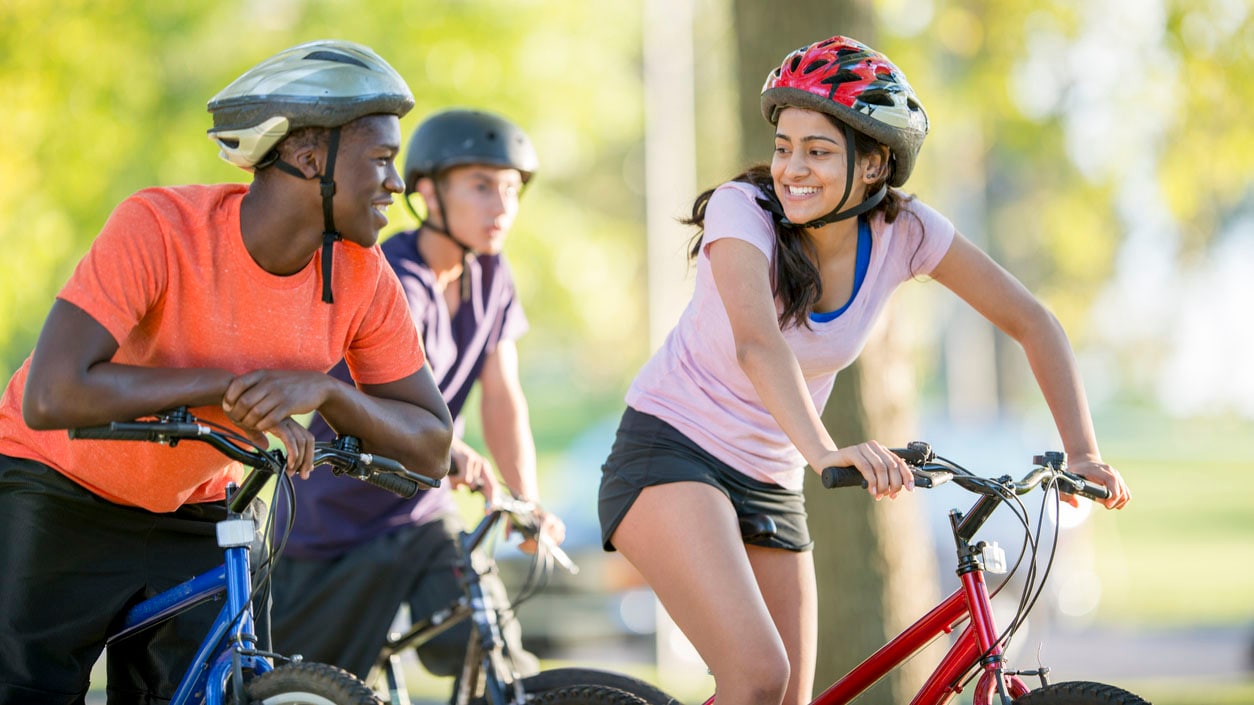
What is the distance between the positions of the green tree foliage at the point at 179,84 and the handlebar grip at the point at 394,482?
6.97 m

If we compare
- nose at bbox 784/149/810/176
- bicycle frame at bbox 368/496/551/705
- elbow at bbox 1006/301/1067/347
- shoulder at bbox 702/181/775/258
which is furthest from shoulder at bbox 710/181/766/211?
bicycle frame at bbox 368/496/551/705

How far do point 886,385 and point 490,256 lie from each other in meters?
2.01

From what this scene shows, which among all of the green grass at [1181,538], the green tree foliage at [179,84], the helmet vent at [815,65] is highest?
the green tree foliage at [179,84]

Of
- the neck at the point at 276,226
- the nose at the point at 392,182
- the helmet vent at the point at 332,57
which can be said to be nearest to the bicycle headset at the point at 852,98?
the nose at the point at 392,182

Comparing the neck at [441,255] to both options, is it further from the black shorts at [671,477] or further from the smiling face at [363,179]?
the smiling face at [363,179]

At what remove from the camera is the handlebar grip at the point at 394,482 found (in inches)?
133

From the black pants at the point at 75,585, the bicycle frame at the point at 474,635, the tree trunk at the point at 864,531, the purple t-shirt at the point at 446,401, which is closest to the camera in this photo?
the black pants at the point at 75,585

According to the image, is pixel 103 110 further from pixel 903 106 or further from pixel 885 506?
pixel 903 106

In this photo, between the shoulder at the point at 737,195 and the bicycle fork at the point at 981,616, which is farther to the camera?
the shoulder at the point at 737,195

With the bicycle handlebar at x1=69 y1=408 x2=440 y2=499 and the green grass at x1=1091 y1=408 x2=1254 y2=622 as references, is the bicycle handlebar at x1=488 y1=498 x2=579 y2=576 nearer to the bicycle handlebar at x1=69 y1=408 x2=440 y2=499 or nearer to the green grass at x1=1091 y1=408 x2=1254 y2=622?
the bicycle handlebar at x1=69 y1=408 x2=440 y2=499

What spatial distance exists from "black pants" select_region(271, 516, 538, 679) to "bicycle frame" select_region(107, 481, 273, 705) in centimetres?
172

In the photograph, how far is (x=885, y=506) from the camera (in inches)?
263

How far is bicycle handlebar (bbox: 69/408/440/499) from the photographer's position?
121 inches

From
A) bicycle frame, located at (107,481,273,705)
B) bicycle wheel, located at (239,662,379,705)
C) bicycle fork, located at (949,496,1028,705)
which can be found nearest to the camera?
bicycle wheel, located at (239,662,379,705)
